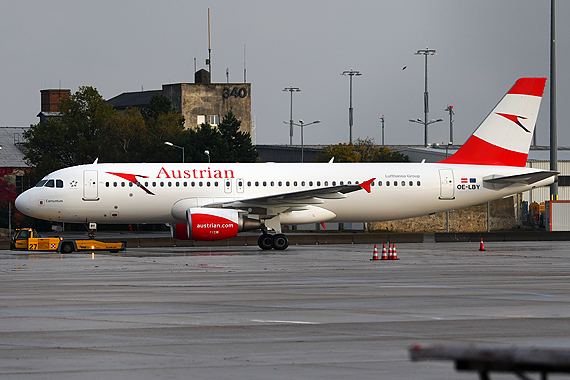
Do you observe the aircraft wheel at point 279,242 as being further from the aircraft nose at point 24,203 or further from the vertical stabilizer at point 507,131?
the aircraft nose at point 24,203

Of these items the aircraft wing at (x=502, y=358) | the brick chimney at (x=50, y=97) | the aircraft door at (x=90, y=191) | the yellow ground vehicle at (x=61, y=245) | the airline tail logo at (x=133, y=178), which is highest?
the brick chimney at (x=50, y=97)

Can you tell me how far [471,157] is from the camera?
124 ft

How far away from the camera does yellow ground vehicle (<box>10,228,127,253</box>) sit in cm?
3238

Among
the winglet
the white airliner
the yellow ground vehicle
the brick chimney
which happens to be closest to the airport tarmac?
the yellow ground vehicle

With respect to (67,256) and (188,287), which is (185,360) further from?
(67,256)

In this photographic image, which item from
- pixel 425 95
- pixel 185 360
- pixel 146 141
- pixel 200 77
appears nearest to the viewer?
pixel 185 360

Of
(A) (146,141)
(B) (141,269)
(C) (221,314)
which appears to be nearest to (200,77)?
(A) (146,141)

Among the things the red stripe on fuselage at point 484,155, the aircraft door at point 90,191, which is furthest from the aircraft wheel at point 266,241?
the red stripe on fuselage at point 484,155

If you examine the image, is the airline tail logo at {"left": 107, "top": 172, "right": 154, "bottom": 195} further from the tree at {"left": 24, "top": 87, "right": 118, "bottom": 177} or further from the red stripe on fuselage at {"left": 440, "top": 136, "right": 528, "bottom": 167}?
the tree at {"left": 24, "top": 87, "right": 118, "bottom": 177}

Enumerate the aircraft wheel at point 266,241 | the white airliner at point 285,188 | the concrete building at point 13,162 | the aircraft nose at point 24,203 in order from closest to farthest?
the white airliner at point 285,188 → the aircraft nose at point 24,203 → the aircraft wheel at point 266,241 → the concrete building at point 13,162

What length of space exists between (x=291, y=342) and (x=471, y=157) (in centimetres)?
2890

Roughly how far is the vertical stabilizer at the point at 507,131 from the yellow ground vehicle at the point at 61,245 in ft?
55.2

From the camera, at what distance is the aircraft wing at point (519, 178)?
35.9m

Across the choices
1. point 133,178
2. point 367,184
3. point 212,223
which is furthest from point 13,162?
point 367,184
